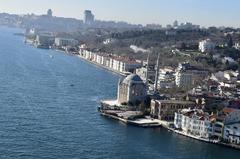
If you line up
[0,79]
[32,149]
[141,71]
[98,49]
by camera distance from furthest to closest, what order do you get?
[98,49] < [141,71] < [0,79] < [32,149]

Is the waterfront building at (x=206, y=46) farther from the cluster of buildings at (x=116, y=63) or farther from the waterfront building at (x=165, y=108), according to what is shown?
the waterfront building at (x=165, y=108)

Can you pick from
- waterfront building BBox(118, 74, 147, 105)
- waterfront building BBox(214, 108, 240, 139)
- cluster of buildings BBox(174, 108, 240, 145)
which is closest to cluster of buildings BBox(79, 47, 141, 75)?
waterfront building BBox(118, 74, 147, 105)

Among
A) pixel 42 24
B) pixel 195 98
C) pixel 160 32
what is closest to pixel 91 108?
pixel 195 98

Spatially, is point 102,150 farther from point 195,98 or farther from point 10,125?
point 195,98

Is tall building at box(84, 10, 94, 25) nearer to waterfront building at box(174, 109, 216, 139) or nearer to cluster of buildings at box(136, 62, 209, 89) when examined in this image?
cluster of buildings at box(136, 62, 209, 89)

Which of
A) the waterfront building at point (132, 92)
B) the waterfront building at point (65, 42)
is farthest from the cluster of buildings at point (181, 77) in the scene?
the waterfront building at point (65, 42)

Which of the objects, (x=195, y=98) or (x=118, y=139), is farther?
(x=195, y=98)

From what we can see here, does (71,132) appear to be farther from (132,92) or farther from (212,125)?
(132,92)
